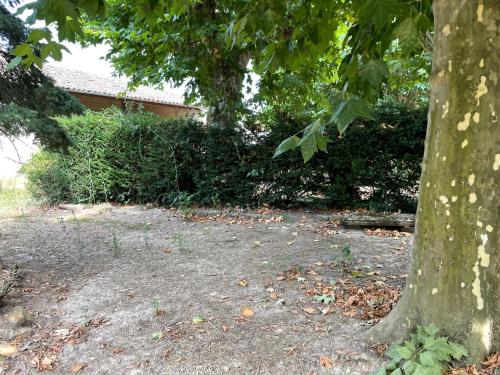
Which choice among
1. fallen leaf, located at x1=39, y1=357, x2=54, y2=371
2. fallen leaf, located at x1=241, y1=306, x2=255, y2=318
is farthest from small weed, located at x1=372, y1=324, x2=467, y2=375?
fallen leaf, located at x1=39, y1=357, x2=54, y2=371

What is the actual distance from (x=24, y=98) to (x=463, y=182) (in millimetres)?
4450

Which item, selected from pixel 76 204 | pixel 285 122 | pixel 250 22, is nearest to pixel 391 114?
pixel 285 122

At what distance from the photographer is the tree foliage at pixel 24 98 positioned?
4172mm

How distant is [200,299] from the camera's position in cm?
370

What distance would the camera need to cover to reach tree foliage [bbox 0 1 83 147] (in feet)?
13.7

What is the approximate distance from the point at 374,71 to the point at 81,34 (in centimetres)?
176

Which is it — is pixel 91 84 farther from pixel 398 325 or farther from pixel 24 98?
pixel 398 325

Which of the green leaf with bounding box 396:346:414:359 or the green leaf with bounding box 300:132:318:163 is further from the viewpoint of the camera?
the green leaf with bounding box 300:132:318:163

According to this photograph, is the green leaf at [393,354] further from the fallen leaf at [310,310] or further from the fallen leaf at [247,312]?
the fallen leaf at [247,312]

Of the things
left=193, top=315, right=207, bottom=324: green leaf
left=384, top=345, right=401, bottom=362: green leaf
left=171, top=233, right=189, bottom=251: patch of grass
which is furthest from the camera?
left=171, top=233, right=189, bottom=251: patch of grass

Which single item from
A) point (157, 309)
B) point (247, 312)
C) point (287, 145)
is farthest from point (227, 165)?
point (287, 145)

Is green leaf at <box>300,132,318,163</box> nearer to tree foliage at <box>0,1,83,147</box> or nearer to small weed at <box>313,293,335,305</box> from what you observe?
small weed at <box>313,293,335,305</box>

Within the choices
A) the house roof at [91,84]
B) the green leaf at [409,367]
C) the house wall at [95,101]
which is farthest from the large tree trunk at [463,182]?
the house wall at [95,101]

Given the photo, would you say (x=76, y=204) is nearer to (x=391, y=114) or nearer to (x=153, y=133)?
(x=153, y=133)
